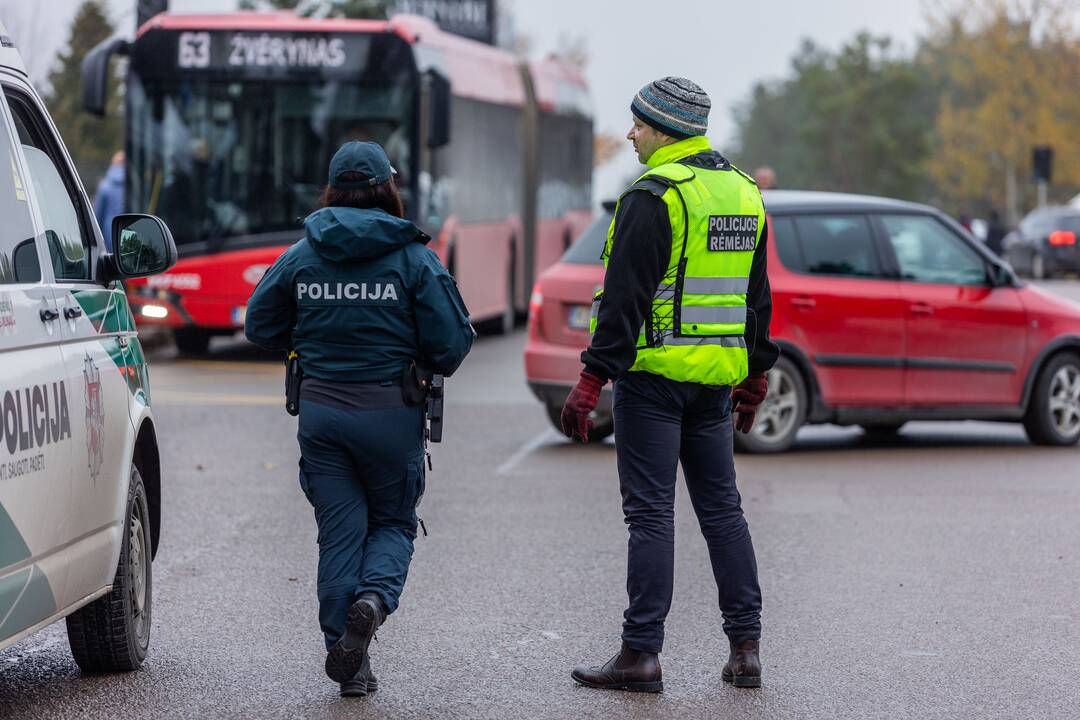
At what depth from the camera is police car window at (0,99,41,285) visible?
16.9 feet

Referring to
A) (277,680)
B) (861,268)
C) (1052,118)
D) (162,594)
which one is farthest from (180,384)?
(1052,118)

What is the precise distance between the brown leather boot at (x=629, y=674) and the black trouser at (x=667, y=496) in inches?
1.6

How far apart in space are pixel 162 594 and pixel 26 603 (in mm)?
2740

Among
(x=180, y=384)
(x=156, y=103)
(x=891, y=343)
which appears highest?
(x=156, y=103)

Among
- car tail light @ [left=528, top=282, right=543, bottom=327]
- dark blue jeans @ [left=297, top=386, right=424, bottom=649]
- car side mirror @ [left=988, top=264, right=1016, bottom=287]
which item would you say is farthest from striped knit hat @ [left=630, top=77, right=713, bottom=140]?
car side mirror @ [left=988, top=264, right=1016, bottom=287]

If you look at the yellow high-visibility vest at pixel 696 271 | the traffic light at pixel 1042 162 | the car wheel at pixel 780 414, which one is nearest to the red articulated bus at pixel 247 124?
the car wheel at pixel 780 414

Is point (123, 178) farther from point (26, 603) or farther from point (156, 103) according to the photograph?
point (26, 603)

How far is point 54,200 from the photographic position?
19.1 ft

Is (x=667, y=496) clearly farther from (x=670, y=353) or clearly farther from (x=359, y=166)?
(x=359, y=166)

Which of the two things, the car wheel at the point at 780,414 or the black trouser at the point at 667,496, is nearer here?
the black trouser at the point at 667,496

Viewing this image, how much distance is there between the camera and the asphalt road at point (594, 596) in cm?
594

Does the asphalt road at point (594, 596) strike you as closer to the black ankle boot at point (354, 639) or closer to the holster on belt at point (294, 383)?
the black ankle boot at point (354, 639)

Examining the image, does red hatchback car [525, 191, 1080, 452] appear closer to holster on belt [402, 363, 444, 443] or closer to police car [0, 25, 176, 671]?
police car [0, 25, 176, 671]

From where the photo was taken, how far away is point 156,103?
19.6 meters
